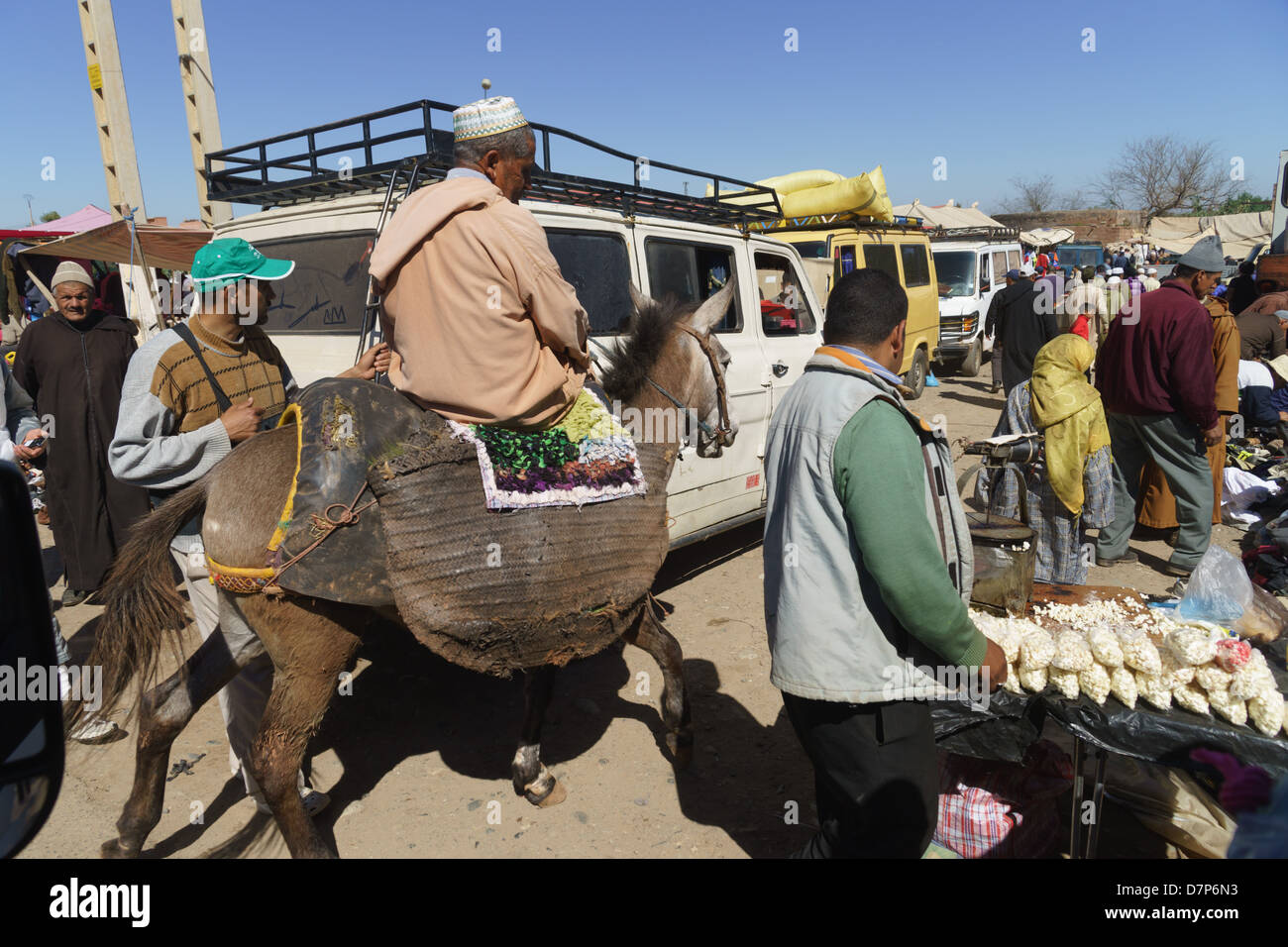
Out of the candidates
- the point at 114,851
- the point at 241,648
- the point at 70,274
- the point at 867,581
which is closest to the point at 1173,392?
the point at 867,581

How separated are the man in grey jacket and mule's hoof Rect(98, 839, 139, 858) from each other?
2560 mm

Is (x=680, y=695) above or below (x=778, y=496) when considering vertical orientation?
below

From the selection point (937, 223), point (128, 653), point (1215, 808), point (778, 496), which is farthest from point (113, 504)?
point (937, 223)

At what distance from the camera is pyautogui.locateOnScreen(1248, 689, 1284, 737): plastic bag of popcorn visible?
2.16 metres

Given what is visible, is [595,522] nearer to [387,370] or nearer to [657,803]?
[387,370]

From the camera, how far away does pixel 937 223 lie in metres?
24.0

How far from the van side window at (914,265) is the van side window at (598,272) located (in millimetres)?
9424

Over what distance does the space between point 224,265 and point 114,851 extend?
7.40 feet

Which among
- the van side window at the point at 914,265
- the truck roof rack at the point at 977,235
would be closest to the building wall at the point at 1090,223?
the truck roof rack at the point at 977,235

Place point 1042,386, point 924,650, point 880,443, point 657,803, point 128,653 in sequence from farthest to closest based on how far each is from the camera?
point 1042,386
point 657,803
point 128,653
point 924,650
point 880,443

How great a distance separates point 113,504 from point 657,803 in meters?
4.29

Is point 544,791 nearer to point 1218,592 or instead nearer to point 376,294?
point 376,294

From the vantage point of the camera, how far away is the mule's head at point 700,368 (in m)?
3.81

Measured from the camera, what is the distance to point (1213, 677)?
2.26m
